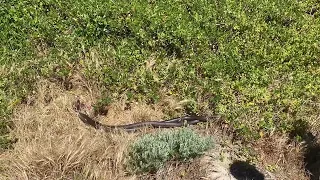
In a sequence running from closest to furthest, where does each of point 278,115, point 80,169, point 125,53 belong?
point 80,169, point 278,115, point 125,53

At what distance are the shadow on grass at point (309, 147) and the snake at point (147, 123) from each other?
4.34ft

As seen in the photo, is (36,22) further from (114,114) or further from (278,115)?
(278,115)

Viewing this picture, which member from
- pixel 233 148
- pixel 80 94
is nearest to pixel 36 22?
pixel 80 94

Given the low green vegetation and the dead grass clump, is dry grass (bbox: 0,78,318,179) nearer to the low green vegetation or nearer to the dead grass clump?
the dead grass clump

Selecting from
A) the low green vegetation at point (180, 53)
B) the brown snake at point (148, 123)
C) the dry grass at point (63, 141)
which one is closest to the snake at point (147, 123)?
the brown snake at point (148, 123)

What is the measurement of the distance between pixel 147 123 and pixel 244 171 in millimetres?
1527

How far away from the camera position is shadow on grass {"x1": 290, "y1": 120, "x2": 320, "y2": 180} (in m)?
6.68

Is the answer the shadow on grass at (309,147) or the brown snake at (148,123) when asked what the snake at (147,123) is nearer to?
the brown snake at (148,123)

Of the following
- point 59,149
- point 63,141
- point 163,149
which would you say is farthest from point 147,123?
point 59,149

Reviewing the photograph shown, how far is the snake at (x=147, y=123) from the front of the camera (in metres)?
6.97

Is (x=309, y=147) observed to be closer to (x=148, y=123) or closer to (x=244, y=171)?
(x=244, y=171)

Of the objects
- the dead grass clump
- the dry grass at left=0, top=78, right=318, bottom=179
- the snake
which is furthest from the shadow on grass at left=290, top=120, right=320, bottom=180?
the dead grass clump

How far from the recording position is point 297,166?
6.77 meters

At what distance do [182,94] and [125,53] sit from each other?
3.95ft
